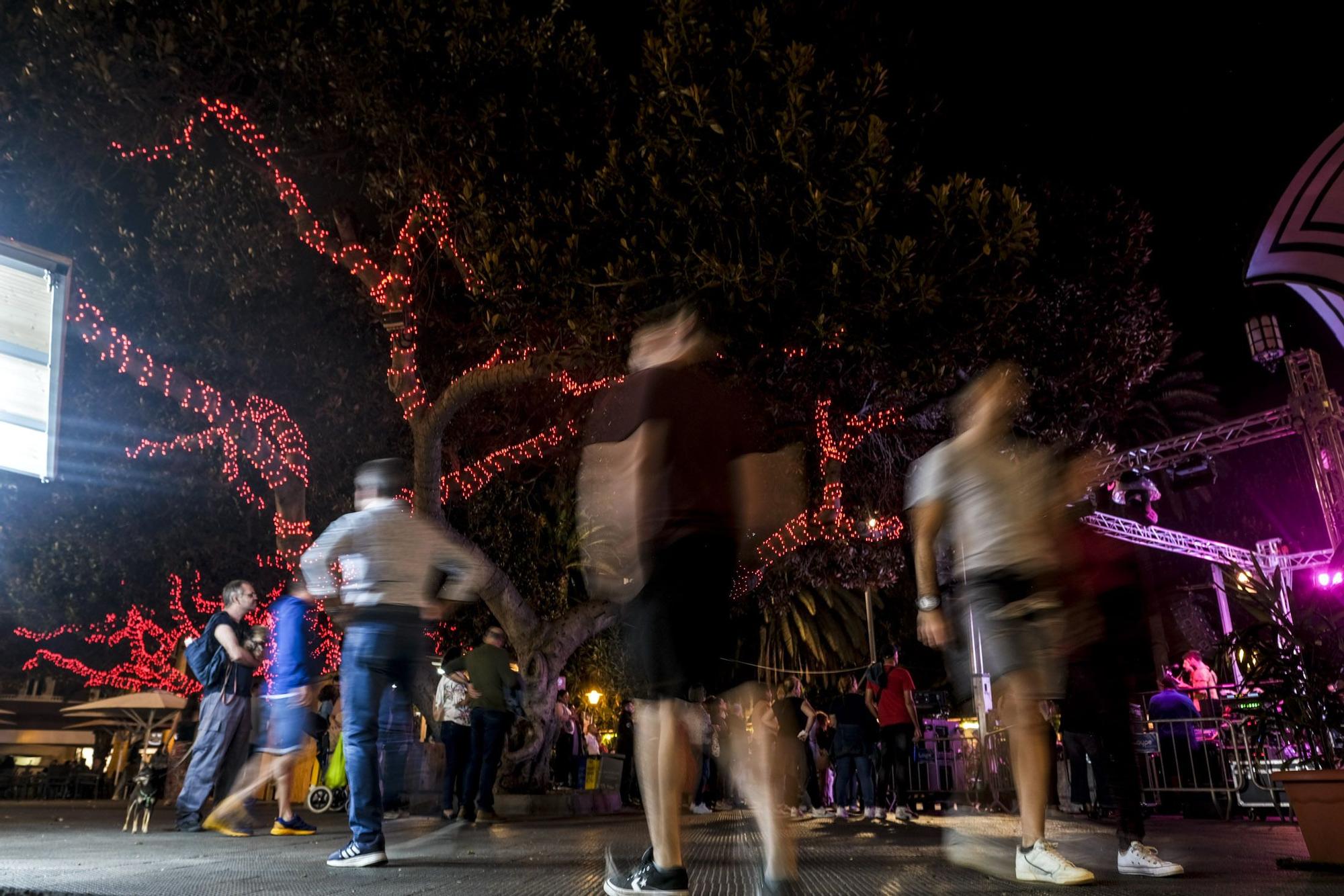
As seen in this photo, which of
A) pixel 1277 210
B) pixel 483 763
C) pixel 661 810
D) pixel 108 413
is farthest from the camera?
pixel 108 413

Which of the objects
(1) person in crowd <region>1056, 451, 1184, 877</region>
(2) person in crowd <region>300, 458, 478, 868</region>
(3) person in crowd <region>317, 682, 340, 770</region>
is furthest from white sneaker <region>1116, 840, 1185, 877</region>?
(3) person in crowd <region>317, 682, 340, 770</region>

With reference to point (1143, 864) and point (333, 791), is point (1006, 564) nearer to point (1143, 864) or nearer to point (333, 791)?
point (1143, 864)

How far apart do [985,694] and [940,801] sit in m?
1.84

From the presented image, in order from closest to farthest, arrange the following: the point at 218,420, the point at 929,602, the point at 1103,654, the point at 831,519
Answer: the point at 929,602, the point at 1103,654, the point at 218,420, the point at 831,519

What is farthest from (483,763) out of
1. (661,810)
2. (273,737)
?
(661,810)

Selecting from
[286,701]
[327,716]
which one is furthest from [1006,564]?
[327,716]

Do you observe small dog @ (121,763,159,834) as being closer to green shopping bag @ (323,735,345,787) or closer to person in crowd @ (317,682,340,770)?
green shopping bag @ (323,735,345,787)

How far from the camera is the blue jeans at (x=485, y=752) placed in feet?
26.7

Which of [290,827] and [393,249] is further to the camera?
[393,249]

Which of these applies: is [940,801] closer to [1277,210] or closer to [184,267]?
[1277,210]

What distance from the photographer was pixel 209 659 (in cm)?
702

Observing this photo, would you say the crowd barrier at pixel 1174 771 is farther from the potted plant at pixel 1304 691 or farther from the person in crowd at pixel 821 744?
the potted plant at pixel 1304 691

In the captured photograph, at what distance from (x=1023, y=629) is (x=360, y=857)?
3124 mm

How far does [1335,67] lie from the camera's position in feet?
22.1
